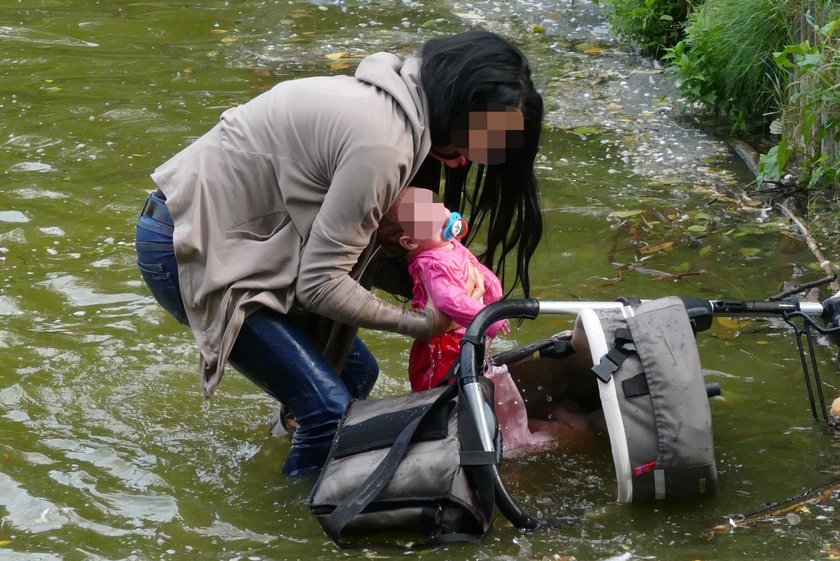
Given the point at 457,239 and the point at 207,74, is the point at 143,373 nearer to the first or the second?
the point at 457,239

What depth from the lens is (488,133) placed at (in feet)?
10.2

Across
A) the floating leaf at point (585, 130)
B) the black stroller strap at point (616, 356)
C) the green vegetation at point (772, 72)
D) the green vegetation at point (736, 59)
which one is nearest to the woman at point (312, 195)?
the black stroller strap at point (616, 356)

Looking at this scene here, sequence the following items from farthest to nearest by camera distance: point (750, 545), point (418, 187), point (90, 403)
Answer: point (90, 403), point (418, 187), point (750, 545)

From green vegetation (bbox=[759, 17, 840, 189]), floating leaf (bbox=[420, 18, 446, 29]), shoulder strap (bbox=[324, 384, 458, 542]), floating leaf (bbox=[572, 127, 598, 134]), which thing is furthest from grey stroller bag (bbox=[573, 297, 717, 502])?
floating leaf (bbox=[420, 18, 446, 29])

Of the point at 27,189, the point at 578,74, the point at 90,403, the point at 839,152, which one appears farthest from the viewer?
the point at 578,74

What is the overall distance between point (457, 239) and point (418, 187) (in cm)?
21

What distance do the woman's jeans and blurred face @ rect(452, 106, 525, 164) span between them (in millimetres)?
742

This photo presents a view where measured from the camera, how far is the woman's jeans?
327cm

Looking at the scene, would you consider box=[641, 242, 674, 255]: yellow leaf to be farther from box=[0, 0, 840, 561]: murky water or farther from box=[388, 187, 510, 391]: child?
box=[388, 187, 510, 391]: child

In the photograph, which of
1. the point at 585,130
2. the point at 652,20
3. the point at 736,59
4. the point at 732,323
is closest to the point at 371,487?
the point at 732,323

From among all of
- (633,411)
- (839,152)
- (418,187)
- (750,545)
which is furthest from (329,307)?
(839,152)

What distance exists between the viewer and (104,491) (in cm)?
361

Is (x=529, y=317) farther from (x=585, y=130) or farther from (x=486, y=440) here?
(x=585, y=130)

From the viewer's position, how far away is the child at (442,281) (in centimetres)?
332
